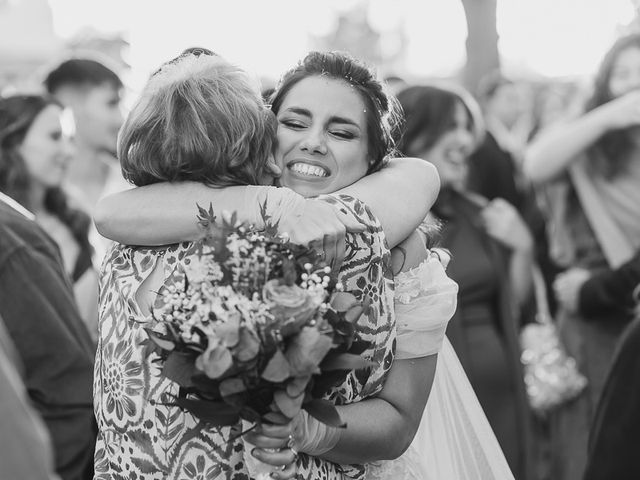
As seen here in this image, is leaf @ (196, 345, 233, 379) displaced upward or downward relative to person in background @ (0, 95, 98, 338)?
upward

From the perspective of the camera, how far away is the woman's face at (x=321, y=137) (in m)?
2.82

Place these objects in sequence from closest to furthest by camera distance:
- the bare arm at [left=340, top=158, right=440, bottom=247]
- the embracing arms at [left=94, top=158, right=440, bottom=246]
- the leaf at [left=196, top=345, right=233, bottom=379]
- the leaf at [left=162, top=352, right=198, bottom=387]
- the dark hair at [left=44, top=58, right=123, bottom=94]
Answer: the leaf at [left=196, top=345, right=233, bottom=379] < the leaf at [left=162, top=352, right=198, bottom=387] < the embracing arms at [left=94, top=158, right=440, bottom=246] < the bare arm at [left=340, top=158, right=440, bottom=247] < the dark hair at [left=44, top=58, right=123, bottom=94]

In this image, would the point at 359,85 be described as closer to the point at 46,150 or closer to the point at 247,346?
the point at 247,346

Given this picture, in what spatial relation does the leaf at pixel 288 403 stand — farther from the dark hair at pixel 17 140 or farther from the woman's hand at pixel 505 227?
the woman's hand at pixel 505 227

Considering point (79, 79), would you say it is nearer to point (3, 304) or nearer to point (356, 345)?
point (3, 304)

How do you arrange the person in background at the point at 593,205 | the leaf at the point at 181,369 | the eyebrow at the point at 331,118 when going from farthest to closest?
the person in background at the point at 593,205 → the eyebrow at the point at 331,118 → the leaf at the point at 181,369

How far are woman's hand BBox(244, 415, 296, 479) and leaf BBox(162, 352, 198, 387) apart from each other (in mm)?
210

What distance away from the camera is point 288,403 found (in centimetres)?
219

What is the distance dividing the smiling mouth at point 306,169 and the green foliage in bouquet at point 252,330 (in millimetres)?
502

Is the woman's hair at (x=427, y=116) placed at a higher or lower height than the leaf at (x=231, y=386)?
lower

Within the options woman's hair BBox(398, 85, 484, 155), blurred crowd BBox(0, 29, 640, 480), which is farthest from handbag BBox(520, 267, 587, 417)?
woman's hair BBox(398, 85, 484, 155)

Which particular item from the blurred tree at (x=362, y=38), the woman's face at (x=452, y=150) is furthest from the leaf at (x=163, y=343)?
the blurred tree at (x=362, y=38)

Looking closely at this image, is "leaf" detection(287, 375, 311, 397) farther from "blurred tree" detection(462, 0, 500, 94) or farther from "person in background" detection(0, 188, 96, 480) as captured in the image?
"blurred tree" detection(462, 0, 500, 94)

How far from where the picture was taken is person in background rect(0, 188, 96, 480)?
3.39 metres
